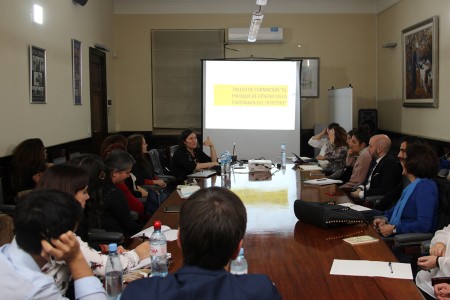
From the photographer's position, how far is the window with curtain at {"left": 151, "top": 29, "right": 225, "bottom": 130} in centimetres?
881

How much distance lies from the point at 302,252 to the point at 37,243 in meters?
1.33

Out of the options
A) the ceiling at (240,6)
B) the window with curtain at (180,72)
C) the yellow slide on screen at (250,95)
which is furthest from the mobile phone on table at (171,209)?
the ceiling at (240,6)

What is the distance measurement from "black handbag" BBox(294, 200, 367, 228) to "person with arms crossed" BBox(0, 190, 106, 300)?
5.29ft

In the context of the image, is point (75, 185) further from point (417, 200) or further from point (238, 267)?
point (417, 200)

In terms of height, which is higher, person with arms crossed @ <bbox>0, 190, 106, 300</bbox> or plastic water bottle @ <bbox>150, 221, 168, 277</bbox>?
person with arms crossed @ <bbox>0, 190, 106, 300</bbox>

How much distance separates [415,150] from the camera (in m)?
3.24

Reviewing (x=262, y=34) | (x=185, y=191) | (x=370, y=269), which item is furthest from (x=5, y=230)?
(x=262, y=34)

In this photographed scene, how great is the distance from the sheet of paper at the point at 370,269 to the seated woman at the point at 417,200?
0.91 meters

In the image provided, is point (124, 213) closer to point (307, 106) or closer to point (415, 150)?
point (415, 150)

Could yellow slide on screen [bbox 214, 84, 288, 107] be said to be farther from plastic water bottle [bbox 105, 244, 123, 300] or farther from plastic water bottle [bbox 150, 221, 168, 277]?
plastic water bottle [bbox 105, 244, 123, 300]

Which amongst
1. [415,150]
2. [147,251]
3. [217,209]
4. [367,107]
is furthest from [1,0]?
[367,107]

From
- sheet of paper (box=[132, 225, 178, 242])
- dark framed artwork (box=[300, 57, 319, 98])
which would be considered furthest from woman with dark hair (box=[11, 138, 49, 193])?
dark framed artwork (box=[300, 57, 319, 98])

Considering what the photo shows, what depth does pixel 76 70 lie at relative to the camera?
6785 mm

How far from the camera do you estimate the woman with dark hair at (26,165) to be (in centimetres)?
458
